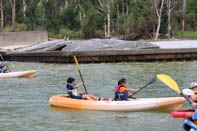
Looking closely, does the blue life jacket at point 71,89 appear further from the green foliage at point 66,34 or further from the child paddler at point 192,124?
the green foliage at point 66,34

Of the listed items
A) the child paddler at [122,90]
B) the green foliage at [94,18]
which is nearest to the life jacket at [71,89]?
the child paddler at [122,90]

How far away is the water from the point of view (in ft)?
30.7

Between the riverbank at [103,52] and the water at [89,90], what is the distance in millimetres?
770

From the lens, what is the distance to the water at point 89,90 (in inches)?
369

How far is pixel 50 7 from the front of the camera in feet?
133

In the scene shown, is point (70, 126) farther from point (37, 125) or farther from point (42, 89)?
point (42, 89)

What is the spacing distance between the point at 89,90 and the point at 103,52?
25.4 feet

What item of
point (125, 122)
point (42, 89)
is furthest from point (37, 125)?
point (42, 89)

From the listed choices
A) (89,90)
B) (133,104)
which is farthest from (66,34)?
(133,104)

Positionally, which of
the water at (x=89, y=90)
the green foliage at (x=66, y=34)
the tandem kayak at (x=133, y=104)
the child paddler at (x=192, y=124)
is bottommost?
the water at (x=89, y=90)

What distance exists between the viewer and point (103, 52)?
844 inches

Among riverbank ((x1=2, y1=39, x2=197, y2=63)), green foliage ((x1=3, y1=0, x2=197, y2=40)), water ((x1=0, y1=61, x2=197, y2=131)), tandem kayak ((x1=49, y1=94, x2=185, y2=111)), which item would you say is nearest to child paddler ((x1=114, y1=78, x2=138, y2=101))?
tandem kayak ((x1=49, y1=94, x2=185, y2=111))

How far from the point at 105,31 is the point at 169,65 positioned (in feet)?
56.6

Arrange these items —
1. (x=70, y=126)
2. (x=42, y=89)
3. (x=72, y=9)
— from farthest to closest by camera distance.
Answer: (x=72, y=9) < (x=42, y=89) < (x=70, y=126)
